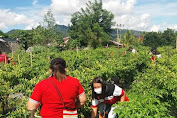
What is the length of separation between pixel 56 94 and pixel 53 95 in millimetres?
38

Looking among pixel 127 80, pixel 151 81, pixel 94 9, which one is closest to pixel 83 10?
pixel 94 9

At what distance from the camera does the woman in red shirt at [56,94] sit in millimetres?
2365

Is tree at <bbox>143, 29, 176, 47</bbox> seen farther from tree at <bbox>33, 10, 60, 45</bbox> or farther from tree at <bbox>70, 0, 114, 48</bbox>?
tree at <bbox>33, 10, 60, 45</bbox>

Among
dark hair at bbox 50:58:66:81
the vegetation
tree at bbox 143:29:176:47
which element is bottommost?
the vegetation

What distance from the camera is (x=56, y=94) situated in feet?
7.79

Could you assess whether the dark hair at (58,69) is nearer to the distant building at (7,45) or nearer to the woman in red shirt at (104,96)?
the woman in red shirt at (104,96)

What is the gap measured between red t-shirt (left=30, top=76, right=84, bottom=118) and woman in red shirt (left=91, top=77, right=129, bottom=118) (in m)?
0.79

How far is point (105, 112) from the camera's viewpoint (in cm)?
357

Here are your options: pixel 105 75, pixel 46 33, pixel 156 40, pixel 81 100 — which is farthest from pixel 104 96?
pixel 156 40

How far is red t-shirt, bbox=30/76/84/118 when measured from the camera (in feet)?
7.74

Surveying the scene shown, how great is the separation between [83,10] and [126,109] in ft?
137

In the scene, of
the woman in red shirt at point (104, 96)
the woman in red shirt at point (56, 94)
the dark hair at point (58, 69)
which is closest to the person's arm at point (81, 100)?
the woman in red shirt at point (56, 94)

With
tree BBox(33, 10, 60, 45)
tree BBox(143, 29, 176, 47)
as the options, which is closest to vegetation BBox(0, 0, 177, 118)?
tree BBox(33, 10, 60, 45)

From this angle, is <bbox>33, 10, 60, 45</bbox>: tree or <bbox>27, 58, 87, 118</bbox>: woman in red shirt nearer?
<bbox>27, 58, 87, 118</bbox>: woman in red shirt
